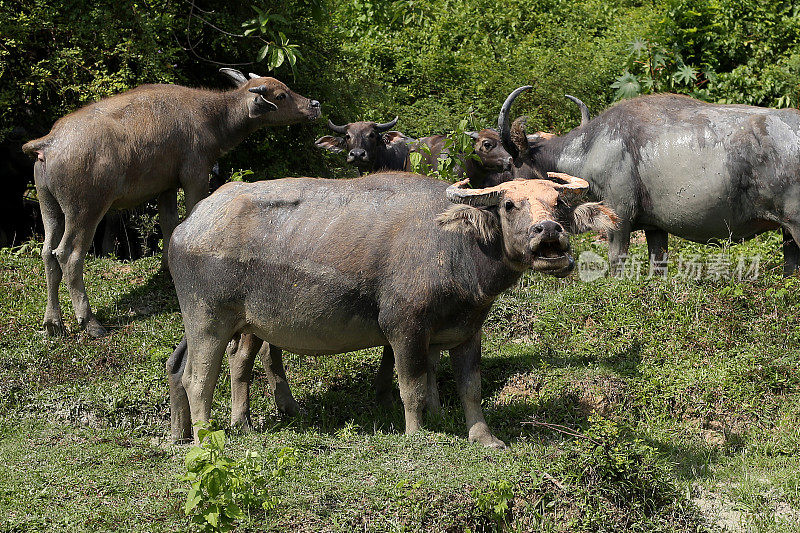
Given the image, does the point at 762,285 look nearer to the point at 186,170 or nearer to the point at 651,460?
Answer: the point at 651,460

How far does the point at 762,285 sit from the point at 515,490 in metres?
3.99

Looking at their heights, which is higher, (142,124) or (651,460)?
(142,124)

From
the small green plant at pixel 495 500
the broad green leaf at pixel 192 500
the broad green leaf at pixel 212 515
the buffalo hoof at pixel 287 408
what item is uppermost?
the broad green leaf at pixel 192 500

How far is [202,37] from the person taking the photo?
1262cm

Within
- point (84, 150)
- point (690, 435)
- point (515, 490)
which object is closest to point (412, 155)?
point (84, 150)

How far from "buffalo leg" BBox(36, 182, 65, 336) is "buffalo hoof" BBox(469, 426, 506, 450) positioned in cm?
436

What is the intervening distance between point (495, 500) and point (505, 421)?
165 centimetres

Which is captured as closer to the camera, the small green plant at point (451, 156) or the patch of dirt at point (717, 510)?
the patch of dirt at point (717, 510)

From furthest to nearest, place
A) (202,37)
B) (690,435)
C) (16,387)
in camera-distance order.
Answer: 1. (202,37)
2. (16,387)
3. (690,435)

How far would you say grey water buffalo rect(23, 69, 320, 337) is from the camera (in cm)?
930

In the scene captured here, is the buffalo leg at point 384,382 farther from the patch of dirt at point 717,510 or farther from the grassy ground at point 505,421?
the patch of dirt at point 717,510

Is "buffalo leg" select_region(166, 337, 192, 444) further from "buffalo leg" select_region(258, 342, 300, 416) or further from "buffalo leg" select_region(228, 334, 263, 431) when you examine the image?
"buffalo leg" select_region(258, 342, 300, 416)

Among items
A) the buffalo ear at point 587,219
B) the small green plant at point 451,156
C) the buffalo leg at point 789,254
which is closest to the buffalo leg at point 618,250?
the buffalo leg at point 789,254

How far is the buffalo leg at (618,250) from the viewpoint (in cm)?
958
